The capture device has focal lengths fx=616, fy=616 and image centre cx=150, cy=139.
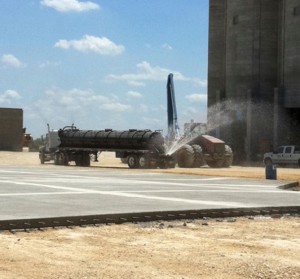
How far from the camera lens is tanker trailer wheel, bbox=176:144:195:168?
44.2 m

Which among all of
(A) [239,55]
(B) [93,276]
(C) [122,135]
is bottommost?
(B) [93,276]

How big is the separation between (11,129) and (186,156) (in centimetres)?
3714

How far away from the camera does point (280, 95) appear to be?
59.8m

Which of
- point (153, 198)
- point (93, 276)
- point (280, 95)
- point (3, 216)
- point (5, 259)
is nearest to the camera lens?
point (93, 276)

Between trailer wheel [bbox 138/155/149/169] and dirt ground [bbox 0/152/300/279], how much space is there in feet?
95.4

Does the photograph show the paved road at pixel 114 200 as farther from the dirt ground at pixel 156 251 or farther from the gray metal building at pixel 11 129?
the gray metal building at pixel 11 129

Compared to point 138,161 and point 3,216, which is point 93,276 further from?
point 138,161

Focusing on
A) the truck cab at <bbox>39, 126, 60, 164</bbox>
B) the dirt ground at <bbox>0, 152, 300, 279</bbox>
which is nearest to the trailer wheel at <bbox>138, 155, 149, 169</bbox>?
the truck cab at <bbox>39, 126, 60, 164</bbox>

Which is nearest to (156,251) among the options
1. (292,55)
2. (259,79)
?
(292,55)

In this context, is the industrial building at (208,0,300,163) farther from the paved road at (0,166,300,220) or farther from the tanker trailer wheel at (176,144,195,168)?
the paved road at (0,166,300,220)

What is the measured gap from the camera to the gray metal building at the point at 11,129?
7525 centimetres

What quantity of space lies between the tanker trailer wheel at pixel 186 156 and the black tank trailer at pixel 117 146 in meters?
2.11

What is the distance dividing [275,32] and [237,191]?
147 ft

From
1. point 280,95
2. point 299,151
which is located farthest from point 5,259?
point 280,95
